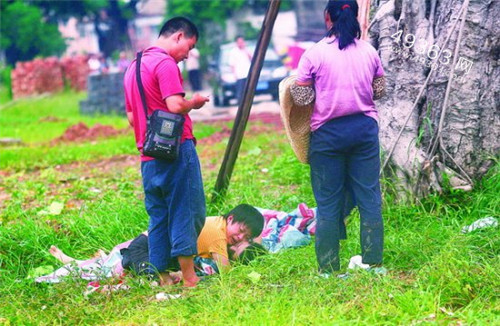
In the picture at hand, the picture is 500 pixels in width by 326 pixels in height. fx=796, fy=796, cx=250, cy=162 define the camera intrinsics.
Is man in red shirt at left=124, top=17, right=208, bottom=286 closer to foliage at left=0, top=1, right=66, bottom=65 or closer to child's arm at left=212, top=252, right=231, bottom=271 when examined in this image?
child's arm at left=212, top=252, right=231, bottom=271

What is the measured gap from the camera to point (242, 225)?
18.7 ft

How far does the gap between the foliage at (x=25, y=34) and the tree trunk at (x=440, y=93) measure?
122 feet

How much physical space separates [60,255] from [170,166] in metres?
1.52

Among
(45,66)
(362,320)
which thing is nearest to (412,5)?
(362,320)

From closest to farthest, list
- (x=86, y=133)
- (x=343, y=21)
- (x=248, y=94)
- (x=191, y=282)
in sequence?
(x=343, y=21)
(x=191, y=282)
(x=248, y=94)
(x=86, y=133)

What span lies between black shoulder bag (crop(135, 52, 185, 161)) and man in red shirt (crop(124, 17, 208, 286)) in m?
0.06

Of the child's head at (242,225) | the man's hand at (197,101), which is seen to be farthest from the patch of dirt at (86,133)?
the man's hand at (197,101)

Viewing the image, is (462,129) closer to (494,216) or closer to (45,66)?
(494,216)

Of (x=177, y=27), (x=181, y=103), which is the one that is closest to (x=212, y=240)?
(x=181, y=103)

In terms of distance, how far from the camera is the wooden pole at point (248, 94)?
6.60 m

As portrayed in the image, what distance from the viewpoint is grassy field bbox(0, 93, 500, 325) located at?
436cm

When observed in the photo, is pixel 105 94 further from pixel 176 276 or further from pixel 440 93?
pixel 176 276

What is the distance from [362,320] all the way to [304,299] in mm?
412

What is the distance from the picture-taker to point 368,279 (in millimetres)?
4727
